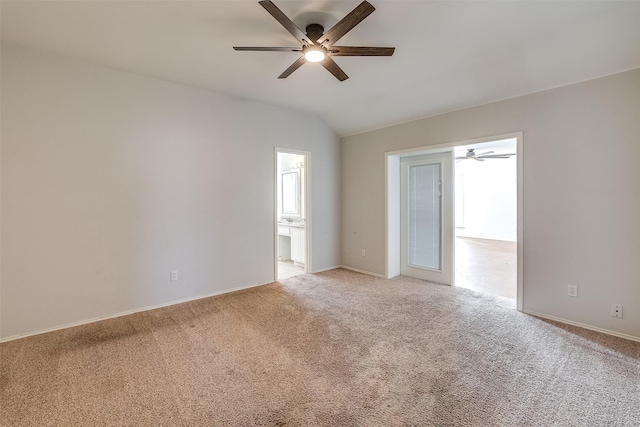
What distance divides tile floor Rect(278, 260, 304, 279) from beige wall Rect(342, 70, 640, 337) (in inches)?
134

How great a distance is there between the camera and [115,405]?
1.78 meters

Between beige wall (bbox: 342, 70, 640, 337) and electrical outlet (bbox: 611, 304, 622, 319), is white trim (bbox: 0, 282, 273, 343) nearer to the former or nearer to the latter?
beige wall (bbox: 342, 70, 640, 337)

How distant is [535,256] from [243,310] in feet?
11.2

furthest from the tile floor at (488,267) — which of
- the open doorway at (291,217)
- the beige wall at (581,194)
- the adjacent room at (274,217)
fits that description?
the open doorway at (291,217)

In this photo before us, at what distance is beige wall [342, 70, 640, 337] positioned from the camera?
2576 mm

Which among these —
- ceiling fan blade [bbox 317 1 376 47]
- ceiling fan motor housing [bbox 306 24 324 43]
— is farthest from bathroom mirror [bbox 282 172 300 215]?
ceiling fan blade [bbox 317 1 376 47]

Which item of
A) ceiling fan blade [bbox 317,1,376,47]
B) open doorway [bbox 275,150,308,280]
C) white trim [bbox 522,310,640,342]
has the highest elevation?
ceiling fan blade [bbox 317,1,376,47]

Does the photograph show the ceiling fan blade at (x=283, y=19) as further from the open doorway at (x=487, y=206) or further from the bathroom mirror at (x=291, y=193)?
the open doorway at (x=487, y=206)

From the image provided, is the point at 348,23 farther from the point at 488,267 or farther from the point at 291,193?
the point at 488,267

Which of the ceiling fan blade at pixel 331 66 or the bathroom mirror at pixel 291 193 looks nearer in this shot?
the ceiling fan blade at pixel 331 66

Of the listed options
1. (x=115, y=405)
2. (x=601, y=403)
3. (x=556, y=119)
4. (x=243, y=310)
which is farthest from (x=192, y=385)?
(x=556, y=119)

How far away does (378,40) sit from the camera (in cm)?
254

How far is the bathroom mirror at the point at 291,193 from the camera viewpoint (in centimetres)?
604

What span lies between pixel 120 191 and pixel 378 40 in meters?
3.16
